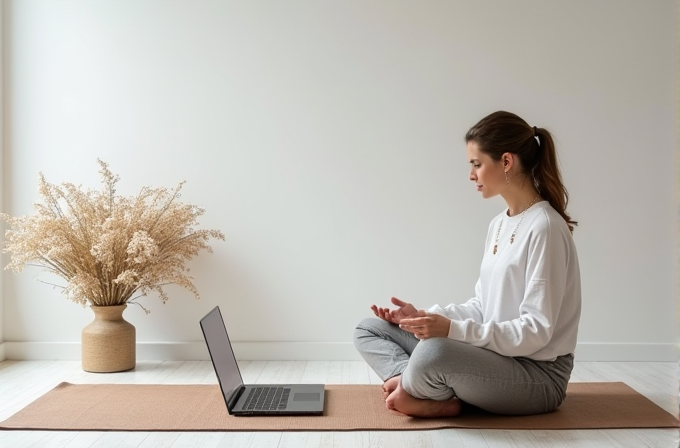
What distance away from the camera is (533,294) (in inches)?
98.0

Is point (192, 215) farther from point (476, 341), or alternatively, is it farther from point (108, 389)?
point (476, 341)

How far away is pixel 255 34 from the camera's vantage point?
12.7ft

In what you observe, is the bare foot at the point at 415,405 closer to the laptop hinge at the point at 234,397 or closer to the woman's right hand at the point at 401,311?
the woman's right hand at the point at 401,311

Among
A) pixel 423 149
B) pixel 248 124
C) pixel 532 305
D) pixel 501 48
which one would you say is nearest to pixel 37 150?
pixel 248 124

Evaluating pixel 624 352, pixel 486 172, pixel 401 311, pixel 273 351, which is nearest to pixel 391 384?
pixel 401 311

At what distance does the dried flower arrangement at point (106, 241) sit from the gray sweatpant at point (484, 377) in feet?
4.81

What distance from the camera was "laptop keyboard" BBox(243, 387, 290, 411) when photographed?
2724 millimetres

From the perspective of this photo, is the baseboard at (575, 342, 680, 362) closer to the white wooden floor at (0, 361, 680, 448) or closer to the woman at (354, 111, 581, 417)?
the white wooden floor at (0, 361, 680, 448)

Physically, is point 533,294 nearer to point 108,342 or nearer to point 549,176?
point 549,176

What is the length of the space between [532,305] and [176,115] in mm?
2204

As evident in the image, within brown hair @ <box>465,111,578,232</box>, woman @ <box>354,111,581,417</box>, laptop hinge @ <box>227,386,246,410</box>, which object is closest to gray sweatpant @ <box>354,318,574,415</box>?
woman @ <box>354,111,581,417</box>

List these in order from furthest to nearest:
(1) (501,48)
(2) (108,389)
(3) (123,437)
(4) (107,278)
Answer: (1) (501,48)
(4) (107,278)
(2) (108,389)
(3) (123,437)

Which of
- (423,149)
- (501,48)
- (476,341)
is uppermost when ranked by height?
(501,48)

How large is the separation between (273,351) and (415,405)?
1.41 metres
